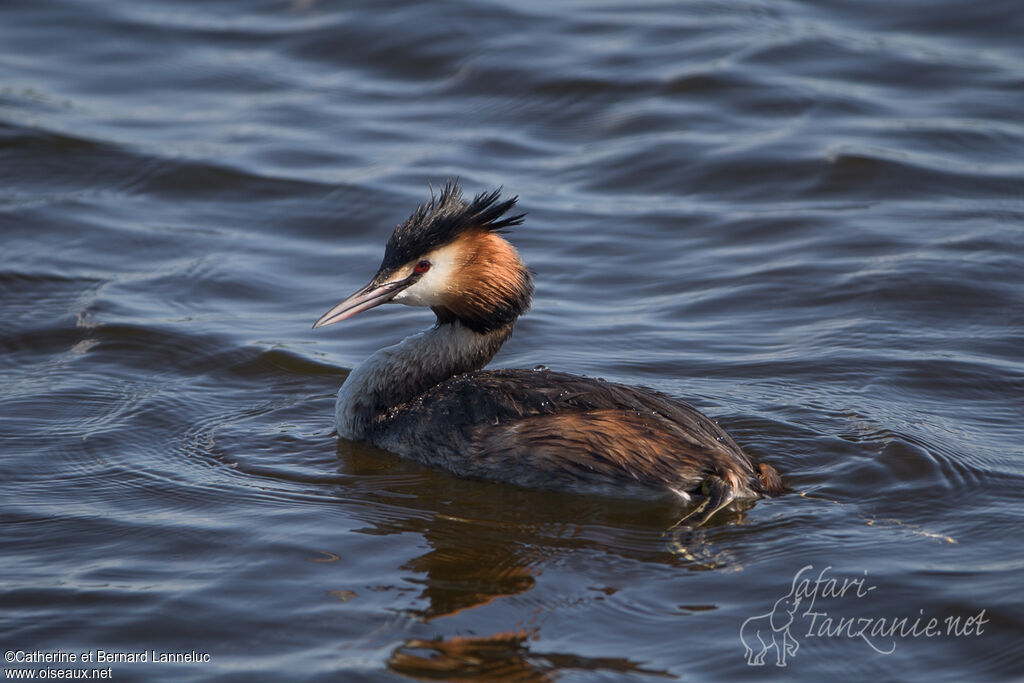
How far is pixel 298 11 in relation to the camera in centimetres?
1459

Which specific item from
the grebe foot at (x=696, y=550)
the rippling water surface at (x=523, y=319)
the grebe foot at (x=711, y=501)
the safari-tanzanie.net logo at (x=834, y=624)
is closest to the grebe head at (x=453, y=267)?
the rippling water surface at (x=523, y=319)

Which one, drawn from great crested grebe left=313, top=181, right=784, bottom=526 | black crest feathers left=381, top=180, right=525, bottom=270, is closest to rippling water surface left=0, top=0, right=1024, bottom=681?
great crested grebe left=313, top=181, right=784, bottom=526

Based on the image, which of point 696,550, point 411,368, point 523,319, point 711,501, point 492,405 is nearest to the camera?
point 696,550

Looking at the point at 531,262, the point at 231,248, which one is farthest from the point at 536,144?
the point at 231,248

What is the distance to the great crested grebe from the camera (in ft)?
18.9

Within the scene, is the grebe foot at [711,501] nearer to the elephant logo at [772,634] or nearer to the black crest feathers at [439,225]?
the elephant logo at [772,634]

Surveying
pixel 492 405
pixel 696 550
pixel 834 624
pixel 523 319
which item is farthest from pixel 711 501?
pixel 523 319

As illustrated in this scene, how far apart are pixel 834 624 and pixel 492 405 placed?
198 cm

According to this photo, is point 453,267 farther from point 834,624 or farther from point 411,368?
point 834,624

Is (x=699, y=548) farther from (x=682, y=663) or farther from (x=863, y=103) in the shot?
(x=863, y=103)

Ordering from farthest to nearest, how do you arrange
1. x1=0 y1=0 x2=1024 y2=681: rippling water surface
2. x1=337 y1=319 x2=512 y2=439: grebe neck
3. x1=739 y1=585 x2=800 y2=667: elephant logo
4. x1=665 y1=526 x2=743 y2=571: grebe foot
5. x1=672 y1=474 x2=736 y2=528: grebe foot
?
x1=337 y1=319 x2=512 y2=439: grebe neck < x1=672 y1=474 x2=736 y2=528: grebe foot < x1=665 y1=526 x2=743 y2=571: grebe foot < x1=0 y1=0 x2=1024 y2=681: rippling water surface < x1=739 y1=585 x2=800 y2=667: elephant logo

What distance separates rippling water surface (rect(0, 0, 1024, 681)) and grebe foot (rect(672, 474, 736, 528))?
0.09 meters

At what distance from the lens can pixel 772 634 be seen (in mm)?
4762

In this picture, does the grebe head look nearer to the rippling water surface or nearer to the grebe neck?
the grebe neck
